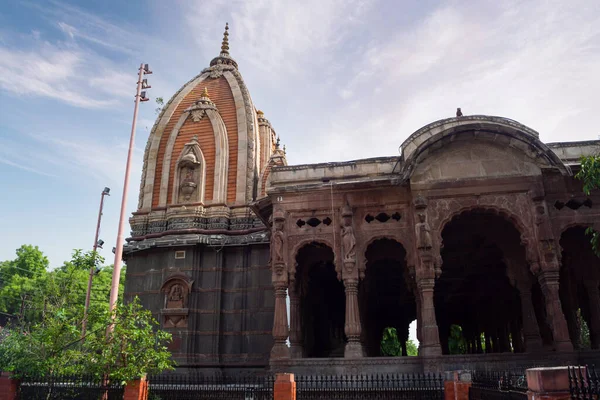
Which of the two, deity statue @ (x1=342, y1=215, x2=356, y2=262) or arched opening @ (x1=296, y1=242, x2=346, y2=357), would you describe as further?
arched opening @ (x1=296, y1=242, x2=346, y2=357)

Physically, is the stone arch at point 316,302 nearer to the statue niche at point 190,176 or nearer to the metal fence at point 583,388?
the statue niche at point 190,176

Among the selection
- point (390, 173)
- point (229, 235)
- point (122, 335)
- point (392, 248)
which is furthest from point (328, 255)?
point (122, 335)

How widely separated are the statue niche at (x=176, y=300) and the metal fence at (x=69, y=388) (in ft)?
25.3

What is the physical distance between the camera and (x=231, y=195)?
22125 mm

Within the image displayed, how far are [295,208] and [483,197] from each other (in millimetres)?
5756

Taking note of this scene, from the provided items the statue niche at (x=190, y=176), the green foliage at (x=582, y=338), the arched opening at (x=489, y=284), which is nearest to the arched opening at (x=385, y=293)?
the arched opening at (x=489, y=284)

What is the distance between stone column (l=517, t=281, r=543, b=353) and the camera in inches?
587

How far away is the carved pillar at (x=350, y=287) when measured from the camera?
13777mm

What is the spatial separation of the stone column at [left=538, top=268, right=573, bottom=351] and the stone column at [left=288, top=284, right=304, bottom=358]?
7.40 meters

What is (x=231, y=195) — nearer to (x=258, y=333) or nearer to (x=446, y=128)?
(x=258, y=333)

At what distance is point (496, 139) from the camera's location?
14500 mm

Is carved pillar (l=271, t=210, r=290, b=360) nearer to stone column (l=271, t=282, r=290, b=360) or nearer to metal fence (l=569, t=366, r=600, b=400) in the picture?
stone column (l=271, t=282, r=290, b=360)

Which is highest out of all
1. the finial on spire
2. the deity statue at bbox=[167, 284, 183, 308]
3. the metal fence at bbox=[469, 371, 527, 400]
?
the finial on spire

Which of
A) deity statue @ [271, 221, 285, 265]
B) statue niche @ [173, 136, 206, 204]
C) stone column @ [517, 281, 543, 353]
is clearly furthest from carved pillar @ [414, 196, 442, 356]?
statue niche @ [173, 136, 206, 204]
